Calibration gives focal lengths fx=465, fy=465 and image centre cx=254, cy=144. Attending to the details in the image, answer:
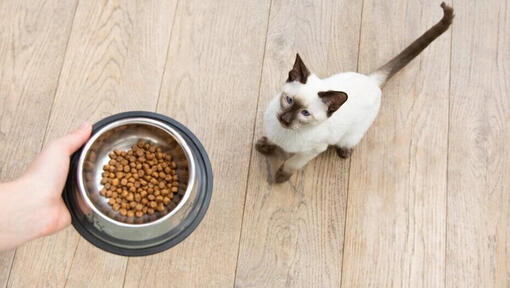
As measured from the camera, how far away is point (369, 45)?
156cm

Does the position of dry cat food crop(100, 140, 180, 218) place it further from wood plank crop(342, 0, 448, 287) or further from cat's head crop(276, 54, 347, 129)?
wood plank crop(342, 0, 448, 287)

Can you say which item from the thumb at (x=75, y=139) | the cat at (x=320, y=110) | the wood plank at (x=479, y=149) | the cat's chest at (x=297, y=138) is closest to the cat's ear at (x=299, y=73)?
the cat at (x=320, y=110)

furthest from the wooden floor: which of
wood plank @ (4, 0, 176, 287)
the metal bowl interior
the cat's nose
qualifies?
the cat's nose

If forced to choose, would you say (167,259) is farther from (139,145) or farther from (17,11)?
(17,11)

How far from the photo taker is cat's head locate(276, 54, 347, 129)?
109 centimetres

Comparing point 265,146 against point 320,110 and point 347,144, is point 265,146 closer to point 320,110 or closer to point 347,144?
point 347,144

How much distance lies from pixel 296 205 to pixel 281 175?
0.36 feet

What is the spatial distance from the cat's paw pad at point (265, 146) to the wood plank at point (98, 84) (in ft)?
1.17

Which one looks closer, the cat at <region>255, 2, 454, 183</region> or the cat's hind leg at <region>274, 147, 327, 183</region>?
the cat at <region>255, 2, 454, 183</region>

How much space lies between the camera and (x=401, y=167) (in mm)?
1483

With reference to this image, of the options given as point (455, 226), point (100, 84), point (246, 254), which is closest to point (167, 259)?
point (246, 254)

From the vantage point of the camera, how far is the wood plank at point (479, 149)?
1.44 metres

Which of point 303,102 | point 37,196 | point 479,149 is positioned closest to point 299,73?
point 303,102

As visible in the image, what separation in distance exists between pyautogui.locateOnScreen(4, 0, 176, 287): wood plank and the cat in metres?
0.45
